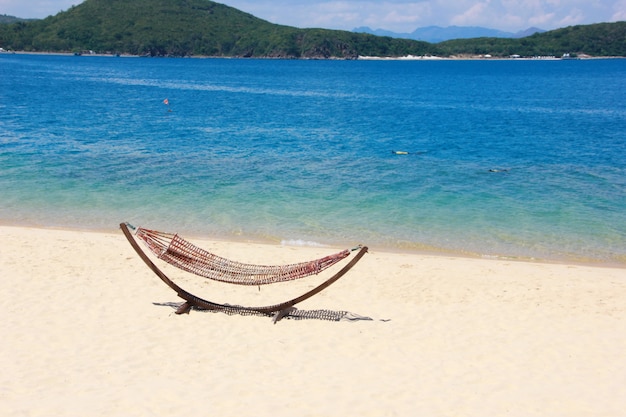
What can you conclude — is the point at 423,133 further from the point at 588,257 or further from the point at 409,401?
the point at 409,401

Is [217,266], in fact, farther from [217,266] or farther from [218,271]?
[218,271]

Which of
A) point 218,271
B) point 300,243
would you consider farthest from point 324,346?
point 300,243

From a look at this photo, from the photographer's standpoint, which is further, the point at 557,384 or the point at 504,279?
the point at 504,279

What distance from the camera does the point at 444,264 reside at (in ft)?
48.5

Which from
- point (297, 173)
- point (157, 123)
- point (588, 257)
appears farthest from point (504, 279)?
point (157, 123)

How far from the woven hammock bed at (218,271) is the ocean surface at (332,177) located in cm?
588

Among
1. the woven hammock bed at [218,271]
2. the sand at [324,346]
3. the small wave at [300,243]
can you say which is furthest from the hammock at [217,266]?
the small wave at [300,243]

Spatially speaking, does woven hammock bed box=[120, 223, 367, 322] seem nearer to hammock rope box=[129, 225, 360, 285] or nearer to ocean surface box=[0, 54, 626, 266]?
hammock rope box=[129, 225, 360, 285]

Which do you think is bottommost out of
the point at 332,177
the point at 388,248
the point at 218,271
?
the point at 388,248

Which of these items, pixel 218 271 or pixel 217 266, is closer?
pixel 218 271

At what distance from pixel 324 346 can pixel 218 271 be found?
2.82 meters

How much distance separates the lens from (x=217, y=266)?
1142cm

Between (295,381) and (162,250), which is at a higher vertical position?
(162,250)

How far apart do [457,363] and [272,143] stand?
26230 millimetres
